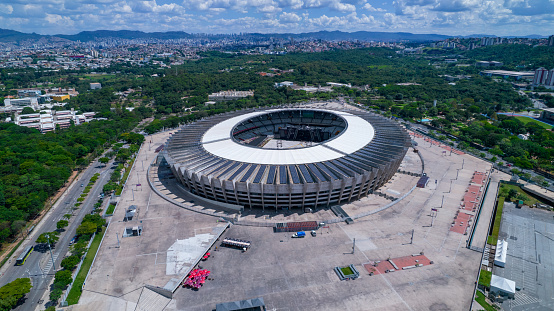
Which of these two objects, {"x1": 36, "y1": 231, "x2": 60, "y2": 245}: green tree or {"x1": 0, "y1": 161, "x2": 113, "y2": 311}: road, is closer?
{"x1": 0, "y1": 161, "x2": 113, "y2": 311}: road

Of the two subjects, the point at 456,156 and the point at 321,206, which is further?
the point at 456,156

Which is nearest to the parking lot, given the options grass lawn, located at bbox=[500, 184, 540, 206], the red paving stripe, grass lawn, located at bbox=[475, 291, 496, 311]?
grass lawn, located at bbox=[475, 291, 496, 311]

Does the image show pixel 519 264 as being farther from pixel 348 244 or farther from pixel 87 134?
pixel 87 134

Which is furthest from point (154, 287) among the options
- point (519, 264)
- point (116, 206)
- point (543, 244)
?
point (543, 244)

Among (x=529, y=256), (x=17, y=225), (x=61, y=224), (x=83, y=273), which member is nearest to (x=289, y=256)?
(x=83, y=273)

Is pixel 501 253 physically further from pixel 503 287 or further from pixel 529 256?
pixel 503 287

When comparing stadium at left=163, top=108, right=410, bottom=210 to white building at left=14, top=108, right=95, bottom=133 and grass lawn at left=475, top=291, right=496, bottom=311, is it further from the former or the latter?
white building at left=14, top=108, right=95, bottom=133

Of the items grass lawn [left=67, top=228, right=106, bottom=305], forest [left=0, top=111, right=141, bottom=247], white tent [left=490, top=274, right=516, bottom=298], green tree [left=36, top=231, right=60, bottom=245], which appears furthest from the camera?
forest [left=0, top=111, right=141, bottom=247]
